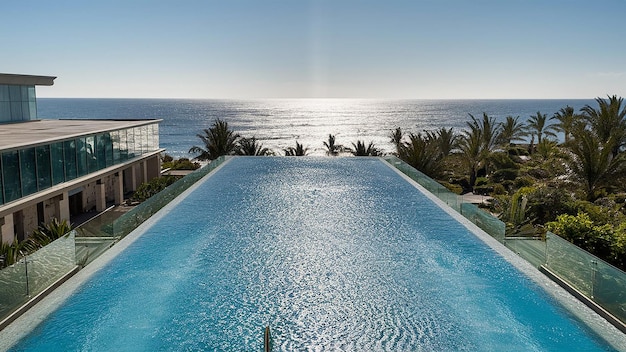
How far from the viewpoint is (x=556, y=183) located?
25969mm

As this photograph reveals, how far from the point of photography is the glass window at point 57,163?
65.1 feet

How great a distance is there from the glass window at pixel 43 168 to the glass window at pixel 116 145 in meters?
6.19

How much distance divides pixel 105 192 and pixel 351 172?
1289cm

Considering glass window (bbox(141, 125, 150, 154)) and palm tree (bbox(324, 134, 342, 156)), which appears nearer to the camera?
glass window (bbox(141, 125, 150, 154))

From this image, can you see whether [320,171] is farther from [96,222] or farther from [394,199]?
[96,222]

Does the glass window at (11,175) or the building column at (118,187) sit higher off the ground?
the glass window at (11,175)

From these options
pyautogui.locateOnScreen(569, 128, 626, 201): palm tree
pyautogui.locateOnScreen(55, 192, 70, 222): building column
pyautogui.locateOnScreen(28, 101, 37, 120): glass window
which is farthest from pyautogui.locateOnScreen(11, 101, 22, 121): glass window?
pyautogui.locateOnScreen(569, 128, 626, 201): palm tree

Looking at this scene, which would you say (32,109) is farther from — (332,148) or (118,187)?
(332,148)

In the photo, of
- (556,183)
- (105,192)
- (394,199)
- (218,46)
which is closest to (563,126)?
(556,183)

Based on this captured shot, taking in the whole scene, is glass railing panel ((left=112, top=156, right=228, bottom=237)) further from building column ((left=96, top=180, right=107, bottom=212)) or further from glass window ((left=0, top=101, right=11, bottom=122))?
glass window ((left=0, top=101, right=11, bottom=122))

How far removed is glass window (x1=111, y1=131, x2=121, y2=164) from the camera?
25672mm

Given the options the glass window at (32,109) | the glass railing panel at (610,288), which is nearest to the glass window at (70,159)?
the glass window at (32,109)

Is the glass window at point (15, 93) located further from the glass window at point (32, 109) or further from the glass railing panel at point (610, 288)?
the glass railing panel at point (610, 288)

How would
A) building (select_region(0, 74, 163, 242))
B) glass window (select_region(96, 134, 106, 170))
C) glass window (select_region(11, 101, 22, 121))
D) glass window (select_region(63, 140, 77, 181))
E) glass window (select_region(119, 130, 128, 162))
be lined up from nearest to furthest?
1. building (select_region(0, 74, 163, 242))
2. glass window (select_region(63, 140, 77, 181))
3. glass window (select_region(96, 134, 106, 170))
4. glass window (select_region(119, 130, 128, 162))
5. glass window (select_region(11, 101, 22, 121))
